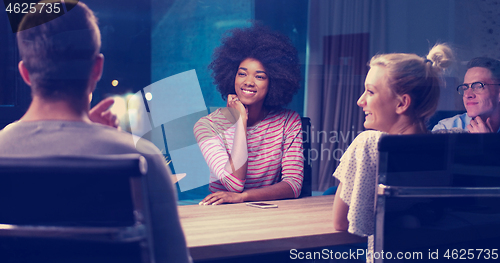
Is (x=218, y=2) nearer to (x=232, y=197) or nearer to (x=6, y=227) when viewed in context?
(x=232, y=197)

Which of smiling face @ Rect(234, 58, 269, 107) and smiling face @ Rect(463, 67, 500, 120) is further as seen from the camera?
smiling face @ Rect(234, 58, 269, 107)

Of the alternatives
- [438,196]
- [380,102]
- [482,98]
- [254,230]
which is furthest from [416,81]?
[482,98]

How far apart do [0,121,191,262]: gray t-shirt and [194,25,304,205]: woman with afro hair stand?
3.16 feet

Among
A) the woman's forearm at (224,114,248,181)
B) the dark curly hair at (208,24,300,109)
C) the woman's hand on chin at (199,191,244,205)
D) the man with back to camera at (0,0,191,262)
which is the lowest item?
the woman's hand on chin at (199,191,244,205)

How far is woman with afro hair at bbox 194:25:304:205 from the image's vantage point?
1950 mm

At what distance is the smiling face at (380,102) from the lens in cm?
119

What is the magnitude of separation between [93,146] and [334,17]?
4518 millimetres

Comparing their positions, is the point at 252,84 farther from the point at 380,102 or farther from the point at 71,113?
the point at 71,113

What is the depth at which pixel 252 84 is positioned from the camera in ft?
7.10

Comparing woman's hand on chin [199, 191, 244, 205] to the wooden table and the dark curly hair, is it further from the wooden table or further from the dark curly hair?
the dark curly hair

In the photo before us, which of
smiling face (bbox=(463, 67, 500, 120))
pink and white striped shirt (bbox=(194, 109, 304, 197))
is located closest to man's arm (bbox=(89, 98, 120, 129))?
pink and white striped shirt (bbox=(194, 109, 304, 197))

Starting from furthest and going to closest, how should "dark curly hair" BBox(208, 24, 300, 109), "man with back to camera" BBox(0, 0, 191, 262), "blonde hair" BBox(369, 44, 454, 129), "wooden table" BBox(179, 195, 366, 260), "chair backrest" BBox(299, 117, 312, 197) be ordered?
"dark curly hair" BBox(208, 24, 300, 109), "chair backrest" BBox(299, 117, 312, 197), "blonde hair" BBox(369, 44, 454, 129), "wooden table" BBox(179, 195, 366, 260), "man with back to camera" BBox(0, 0, 191, 262)

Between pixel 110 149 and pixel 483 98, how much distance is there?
1926 mm

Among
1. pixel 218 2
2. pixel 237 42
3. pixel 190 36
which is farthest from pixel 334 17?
pixel 237 42
